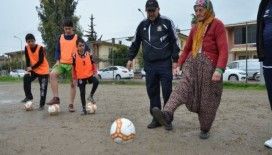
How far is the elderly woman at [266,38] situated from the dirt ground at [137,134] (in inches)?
30.9

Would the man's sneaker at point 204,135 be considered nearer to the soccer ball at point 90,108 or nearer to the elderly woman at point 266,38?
the elderly woman at point 266,38

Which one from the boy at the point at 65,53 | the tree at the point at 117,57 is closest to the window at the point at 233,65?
the tree at the point at 117,57

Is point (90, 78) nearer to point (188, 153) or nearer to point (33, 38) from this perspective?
point (33, 38)

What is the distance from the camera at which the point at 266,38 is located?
228 inches

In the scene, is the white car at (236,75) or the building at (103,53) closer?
the white car at (236,75)

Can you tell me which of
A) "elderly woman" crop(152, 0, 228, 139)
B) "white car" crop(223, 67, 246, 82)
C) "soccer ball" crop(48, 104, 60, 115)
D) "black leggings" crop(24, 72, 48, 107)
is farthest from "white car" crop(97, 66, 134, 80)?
"elderly woman" crop(152, 0, 228, 139)

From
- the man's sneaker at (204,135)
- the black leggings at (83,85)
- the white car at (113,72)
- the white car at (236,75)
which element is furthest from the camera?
the white car at (113,72)

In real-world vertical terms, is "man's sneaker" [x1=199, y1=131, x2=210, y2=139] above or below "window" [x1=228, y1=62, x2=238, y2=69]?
below

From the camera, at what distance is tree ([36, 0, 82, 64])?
35.3 m

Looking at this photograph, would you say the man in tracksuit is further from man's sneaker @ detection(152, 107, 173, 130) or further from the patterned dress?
man's sneaker @ detection(152, 107, 173, 130)

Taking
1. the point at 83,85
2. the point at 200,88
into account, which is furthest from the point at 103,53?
the point at 200,88

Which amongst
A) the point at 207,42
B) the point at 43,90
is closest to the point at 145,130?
the point at 207,42

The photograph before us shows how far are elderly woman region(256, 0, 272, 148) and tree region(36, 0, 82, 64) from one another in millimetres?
30195

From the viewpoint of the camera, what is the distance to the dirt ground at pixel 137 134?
19.4 feet
